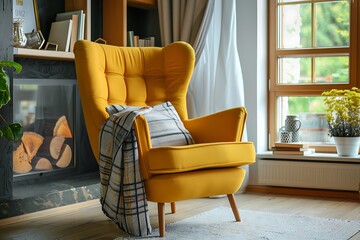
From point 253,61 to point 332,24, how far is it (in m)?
0.69

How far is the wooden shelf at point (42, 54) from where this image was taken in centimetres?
389

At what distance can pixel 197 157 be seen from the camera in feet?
10.6

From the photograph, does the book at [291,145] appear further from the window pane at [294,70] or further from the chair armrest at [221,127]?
the chair armrest at [221,127]

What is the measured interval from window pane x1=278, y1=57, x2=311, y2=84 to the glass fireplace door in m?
1.71

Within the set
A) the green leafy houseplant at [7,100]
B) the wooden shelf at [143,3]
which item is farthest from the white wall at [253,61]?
the green leafy houseplant at [7,100]

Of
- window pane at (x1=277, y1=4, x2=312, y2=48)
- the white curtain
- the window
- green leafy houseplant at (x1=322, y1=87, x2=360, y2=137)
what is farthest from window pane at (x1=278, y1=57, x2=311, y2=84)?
the white curtain

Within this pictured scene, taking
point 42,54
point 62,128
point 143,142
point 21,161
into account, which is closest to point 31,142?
point 21,161

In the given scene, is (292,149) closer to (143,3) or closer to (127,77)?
(127,77)

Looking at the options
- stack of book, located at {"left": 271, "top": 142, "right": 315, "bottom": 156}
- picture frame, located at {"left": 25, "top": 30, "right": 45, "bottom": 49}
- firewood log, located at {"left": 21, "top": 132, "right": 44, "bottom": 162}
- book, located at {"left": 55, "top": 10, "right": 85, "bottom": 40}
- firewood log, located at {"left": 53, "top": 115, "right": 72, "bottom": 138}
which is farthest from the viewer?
stack of book, located at {"left": 271, "top": 142, "right": 315, "bottom": 156}

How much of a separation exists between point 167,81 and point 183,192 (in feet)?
3.37

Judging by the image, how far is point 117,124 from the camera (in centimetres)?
328

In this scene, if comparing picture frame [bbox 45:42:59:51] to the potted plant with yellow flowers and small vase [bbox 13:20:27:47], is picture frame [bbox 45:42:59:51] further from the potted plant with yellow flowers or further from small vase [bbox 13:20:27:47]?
the potted plant with yellow flowers

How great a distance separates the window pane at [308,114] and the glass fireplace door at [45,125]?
1.73 meters

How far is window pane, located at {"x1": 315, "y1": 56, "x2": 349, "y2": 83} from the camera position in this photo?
4789 millimetres
